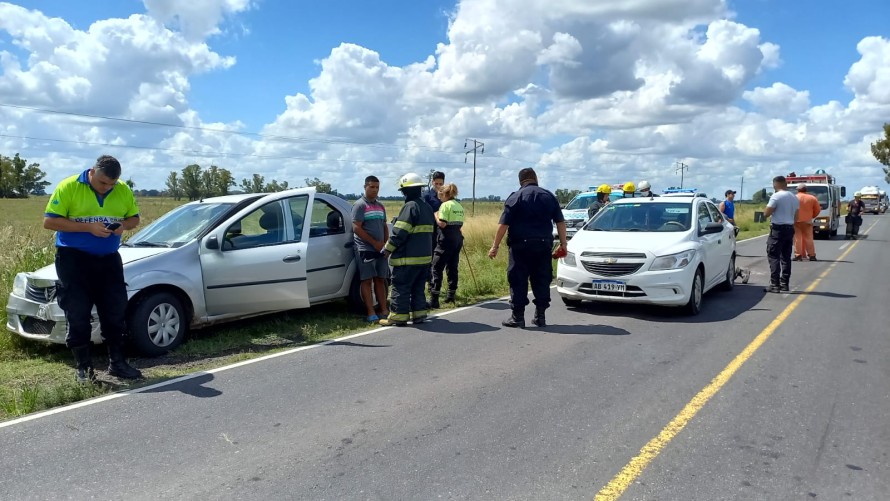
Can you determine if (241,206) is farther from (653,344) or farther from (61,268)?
(653,344)

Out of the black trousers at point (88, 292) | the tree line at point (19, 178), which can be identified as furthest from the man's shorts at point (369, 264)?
the tree line at point (19, 178)

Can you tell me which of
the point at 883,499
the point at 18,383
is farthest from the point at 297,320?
the point at 883,499

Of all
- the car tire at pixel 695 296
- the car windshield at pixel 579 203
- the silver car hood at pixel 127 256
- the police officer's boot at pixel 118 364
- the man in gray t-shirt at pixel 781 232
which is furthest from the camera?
the car windshield at pixel 579 203

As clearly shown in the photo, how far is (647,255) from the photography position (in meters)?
8.30

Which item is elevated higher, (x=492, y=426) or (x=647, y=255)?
(x=647, y=255)

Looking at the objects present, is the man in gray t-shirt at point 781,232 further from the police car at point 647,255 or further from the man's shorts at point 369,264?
the man's shorts at point 369,264

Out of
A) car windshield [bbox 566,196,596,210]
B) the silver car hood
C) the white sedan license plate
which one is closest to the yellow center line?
the white sedan license plate

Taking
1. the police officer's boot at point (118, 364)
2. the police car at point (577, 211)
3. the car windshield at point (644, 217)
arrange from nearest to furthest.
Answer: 1. the police officer's boot at point (118, 364)
2. the car windshield at point (644, 217)
3. the police car at point (577, 211)

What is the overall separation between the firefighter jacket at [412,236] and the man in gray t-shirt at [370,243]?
268mm

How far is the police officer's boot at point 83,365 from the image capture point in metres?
5.56

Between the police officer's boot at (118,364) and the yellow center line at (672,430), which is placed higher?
the police officer's boot at (118,364)

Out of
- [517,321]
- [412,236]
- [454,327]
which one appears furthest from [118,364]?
[517,321]

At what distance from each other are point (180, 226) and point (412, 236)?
8.85 ft

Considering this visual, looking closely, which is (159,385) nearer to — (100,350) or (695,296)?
(100,350)
